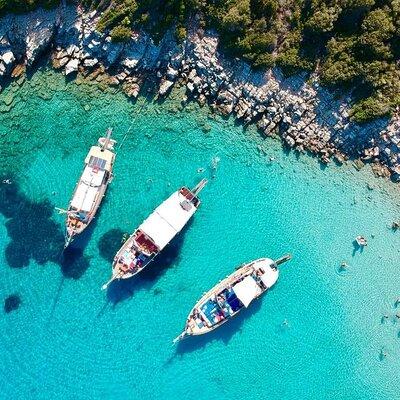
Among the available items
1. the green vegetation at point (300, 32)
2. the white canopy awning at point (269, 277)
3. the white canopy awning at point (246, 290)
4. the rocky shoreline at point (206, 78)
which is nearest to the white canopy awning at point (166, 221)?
the white canopy awning at point (246, 290)

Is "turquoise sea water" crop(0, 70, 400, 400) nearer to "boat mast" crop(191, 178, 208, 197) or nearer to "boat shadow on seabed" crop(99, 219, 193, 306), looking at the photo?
"boat shadow on seabed" crop(99, 219, 193, 306)

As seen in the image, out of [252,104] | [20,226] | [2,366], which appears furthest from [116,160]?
[2,366]

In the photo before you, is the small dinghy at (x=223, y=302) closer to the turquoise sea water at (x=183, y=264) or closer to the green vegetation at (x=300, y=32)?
the turquoise sea water at (x=183, y=264)

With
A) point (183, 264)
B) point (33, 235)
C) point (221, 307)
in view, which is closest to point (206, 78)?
point (183, 264)

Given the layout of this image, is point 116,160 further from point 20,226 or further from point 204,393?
point 204,393

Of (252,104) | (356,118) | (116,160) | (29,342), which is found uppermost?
(356,118)

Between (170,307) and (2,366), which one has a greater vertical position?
(170,307)

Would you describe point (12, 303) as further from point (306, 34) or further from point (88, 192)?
point (306, 34)
